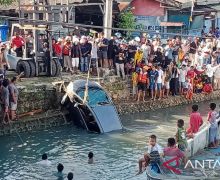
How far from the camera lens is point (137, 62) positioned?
27766 millimetres

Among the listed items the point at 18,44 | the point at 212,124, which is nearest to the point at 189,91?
the point at 18,44

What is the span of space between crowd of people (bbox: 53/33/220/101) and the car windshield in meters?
1.99

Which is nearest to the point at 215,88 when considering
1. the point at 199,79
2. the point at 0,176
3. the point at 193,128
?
the point at 199,79

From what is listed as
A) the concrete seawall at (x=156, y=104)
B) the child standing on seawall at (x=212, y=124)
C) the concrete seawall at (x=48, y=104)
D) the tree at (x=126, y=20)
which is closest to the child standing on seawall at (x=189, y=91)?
the concrete seawall at (x=156, y=104)

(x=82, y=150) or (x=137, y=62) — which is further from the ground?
(x=137, y=62)

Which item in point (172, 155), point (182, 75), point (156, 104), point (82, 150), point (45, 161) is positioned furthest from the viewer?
point (182, 75)

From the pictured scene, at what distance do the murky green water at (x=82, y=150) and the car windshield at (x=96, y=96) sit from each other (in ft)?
4.71

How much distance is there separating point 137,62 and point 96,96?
13.3 feet

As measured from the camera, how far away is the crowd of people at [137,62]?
27562 millimetres

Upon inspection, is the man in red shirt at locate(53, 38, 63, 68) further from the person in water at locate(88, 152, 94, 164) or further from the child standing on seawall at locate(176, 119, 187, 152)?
the child standing on seawall at locate(176, 119, 187, 152)

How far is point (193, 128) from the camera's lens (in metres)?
18.4

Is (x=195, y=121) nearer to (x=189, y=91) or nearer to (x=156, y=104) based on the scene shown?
(x=156, y=104)

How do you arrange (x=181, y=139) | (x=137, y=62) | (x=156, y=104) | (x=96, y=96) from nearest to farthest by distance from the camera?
(x=181, y=139) < (x=96, y=96) < (x=137, y=62) < (x=156, y=104)

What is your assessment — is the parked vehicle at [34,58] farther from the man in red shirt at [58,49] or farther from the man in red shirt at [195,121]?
the man in red shirt at [195,121]
